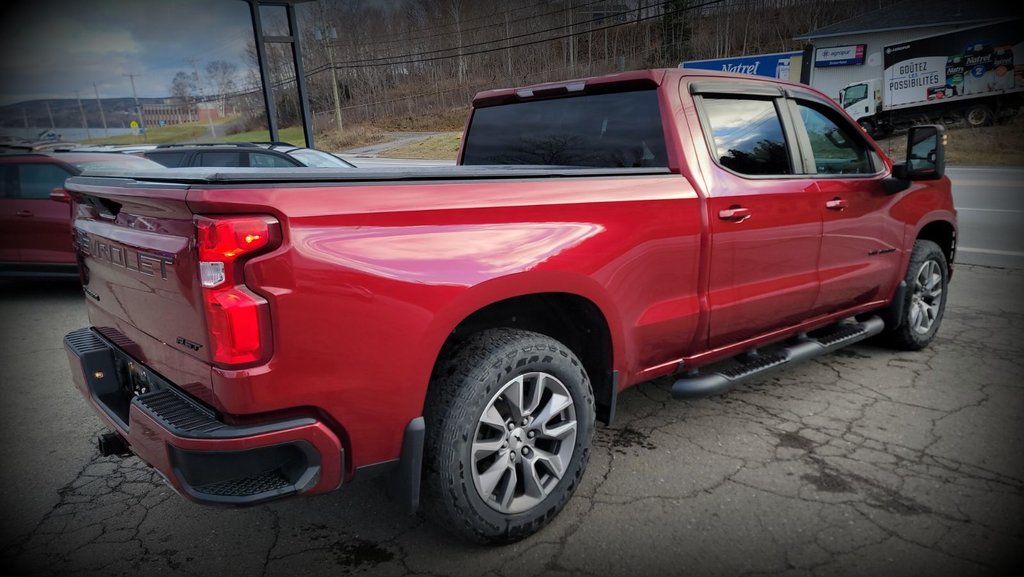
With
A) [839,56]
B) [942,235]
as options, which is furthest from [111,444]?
[839,56]

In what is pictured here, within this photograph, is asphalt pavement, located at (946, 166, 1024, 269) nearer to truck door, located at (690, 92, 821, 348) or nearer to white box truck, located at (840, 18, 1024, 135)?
truck door, located at (690, 92, 821, 348)

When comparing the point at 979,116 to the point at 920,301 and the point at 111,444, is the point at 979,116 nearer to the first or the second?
the point at 920,301

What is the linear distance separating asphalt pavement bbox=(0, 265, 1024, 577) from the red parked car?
3302mm

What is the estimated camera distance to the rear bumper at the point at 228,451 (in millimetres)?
1814

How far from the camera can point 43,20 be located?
12.6 metres

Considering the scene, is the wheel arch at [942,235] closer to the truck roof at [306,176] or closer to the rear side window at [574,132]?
the rear side window at [574,132]

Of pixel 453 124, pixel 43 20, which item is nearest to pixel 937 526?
pixel 43 20

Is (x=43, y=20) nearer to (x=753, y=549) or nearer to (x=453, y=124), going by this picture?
(x=753, y=549)

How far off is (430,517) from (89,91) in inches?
671

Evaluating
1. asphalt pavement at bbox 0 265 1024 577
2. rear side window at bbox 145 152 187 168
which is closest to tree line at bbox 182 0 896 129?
rear side window at bbox 145 152 187 168

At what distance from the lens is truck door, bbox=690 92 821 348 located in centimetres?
307

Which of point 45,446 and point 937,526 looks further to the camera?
point 45,446

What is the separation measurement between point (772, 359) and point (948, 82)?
34229 mm

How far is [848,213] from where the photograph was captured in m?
3.71
